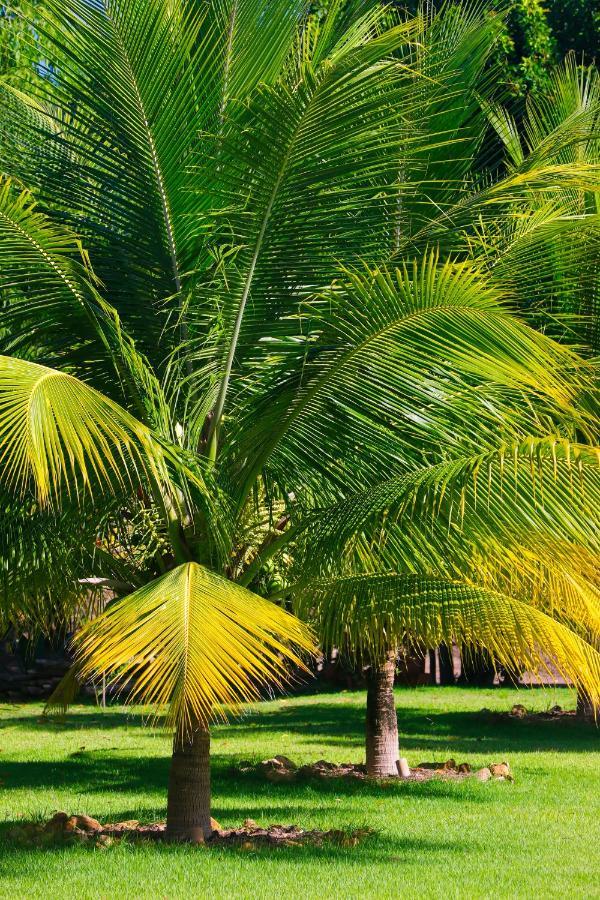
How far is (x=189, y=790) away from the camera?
6184 millimetres

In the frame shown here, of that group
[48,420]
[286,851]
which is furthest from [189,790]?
[48,420]

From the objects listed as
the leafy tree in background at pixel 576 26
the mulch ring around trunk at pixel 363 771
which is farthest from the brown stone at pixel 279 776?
the leafy tree in background at pixel 576 26

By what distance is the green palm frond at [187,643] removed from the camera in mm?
4215

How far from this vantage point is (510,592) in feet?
18.6

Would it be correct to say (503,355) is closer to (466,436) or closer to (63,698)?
(466,436)

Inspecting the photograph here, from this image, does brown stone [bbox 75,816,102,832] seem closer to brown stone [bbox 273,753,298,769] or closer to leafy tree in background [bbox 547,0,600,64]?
brown stone [bbox 273,753,298,769]

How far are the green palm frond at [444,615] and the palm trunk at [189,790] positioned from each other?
43.7 inches

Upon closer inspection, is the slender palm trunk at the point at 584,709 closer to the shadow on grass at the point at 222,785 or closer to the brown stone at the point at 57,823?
the shadow on grass at the point at 222,785

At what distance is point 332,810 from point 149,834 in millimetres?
1744

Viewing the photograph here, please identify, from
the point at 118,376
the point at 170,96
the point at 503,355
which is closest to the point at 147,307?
the point at 118,376

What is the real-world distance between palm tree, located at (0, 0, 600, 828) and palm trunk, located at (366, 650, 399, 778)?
3293mm

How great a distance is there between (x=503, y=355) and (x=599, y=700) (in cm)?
197

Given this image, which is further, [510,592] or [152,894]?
[510,592]

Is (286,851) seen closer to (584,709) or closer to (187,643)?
(187,643)
